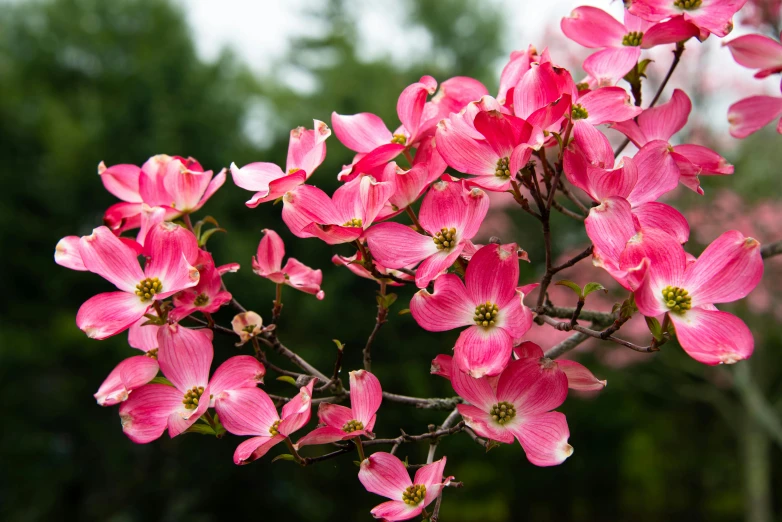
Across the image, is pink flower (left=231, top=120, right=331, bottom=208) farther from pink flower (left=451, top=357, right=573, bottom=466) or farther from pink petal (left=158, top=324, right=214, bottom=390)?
pink flower (left=451, top=357, right=573, bottom=466)

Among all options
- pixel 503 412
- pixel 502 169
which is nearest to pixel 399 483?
pixel 503 412

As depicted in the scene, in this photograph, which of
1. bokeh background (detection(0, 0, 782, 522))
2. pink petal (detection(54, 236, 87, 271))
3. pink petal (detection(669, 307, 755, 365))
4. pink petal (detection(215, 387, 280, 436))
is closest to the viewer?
pink petal (detection(669, 307, 755, 365))

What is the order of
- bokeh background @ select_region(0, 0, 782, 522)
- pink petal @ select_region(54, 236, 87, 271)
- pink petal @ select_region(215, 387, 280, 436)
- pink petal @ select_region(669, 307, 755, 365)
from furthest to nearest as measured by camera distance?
1. bokeh background @ select_region(0, 0, 782, 522)
2. pink petal @ select_region(54, 236, 87, 271)
3. pink petal @ select_region(215, 387, 280, 436)
4. pink petal @ select_region(669, 307, 755, 365)

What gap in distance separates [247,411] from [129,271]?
0.21 metres

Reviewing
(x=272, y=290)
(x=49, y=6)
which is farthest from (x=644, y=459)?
(x=49, y=6)

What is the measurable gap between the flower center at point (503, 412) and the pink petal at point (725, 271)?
0.65ft

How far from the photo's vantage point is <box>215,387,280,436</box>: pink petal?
2.06ft

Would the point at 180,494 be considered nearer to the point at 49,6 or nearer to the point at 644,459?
the point at 49,6

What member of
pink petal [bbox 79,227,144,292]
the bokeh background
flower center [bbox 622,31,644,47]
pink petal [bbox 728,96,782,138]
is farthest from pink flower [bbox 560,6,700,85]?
the bokeh background

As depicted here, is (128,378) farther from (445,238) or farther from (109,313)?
(445,238)

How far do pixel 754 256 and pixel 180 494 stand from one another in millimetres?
6452

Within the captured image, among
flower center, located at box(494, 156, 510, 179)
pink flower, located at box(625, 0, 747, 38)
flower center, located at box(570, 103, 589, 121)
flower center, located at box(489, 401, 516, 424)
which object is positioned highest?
pink flower, located at box(625, 0, 747, 38)

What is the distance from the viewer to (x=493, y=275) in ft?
1.99

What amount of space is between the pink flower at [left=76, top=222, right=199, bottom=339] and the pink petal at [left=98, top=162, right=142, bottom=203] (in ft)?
0.54
